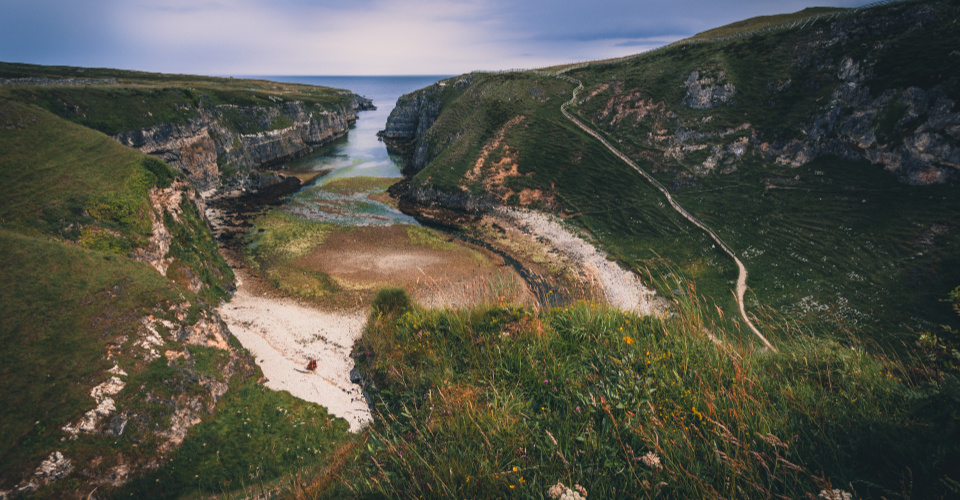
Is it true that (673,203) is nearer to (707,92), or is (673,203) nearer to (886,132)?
(886,132)

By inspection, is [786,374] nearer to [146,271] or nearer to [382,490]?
[382,490]

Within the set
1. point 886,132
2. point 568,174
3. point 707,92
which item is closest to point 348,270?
point 568,174

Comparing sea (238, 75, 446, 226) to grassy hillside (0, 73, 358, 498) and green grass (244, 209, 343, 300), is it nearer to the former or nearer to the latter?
green grass (244, 209, 343, 300)

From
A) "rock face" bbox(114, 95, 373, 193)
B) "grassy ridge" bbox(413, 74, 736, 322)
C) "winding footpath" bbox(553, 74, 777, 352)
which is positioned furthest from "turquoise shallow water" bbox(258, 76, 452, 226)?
"winding footpath" bbox(553, 74, 777, 352)

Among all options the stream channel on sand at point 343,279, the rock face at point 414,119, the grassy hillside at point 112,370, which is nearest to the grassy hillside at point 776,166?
the stream channel on sand at point 343,279

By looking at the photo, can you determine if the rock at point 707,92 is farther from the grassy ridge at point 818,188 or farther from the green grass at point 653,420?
the green grass at point 653,420

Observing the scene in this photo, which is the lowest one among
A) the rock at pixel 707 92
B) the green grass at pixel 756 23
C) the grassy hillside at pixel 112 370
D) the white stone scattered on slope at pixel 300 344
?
the white stone scattered on slope at pixel 300 344
